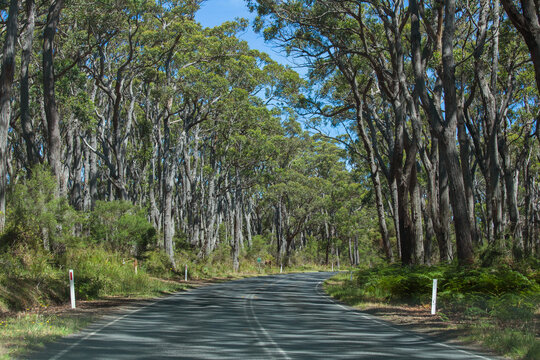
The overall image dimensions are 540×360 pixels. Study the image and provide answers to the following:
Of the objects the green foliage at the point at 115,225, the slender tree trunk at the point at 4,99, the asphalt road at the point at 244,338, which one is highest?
the slender tree trunk at the point at 4,99

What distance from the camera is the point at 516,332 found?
9781mm

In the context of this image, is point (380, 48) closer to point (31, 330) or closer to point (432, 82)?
point (432, 82)

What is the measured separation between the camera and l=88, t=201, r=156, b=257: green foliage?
24819 mm

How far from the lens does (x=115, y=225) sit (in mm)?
25266

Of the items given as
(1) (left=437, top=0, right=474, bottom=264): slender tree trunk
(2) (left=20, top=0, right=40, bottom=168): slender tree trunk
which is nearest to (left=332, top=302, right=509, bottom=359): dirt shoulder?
(1) (left=437, top=0, right=474, bottom=264): slender tree trunk

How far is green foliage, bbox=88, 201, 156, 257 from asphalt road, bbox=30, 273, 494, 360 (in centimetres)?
1014

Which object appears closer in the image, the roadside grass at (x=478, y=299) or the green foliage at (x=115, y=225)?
the roadside grass at (x=478, y=299)

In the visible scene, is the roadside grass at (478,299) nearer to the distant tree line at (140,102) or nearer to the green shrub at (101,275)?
the green shrub at (101,275)

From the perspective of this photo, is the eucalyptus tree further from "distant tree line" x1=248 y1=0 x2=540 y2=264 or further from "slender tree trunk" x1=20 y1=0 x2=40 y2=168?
"slender tree trunk" x1=20 y1=0 x2=40 y2=168

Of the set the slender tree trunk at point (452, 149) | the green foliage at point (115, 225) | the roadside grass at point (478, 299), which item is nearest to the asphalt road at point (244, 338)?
the roadside grass at point (478, 299)

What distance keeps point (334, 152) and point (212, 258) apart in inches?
1048

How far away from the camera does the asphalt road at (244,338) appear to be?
27.7ft

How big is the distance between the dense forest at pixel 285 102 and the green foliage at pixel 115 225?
3.4 inches

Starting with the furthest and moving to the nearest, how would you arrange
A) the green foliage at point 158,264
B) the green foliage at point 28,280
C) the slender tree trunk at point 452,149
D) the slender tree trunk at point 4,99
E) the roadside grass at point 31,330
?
the green foliage at point 158,264, the slender tree trunk at point 4,99, the slender tree trunk at point 452,149, the green foliage at point 28,280, the roadside grass at point 31,330
